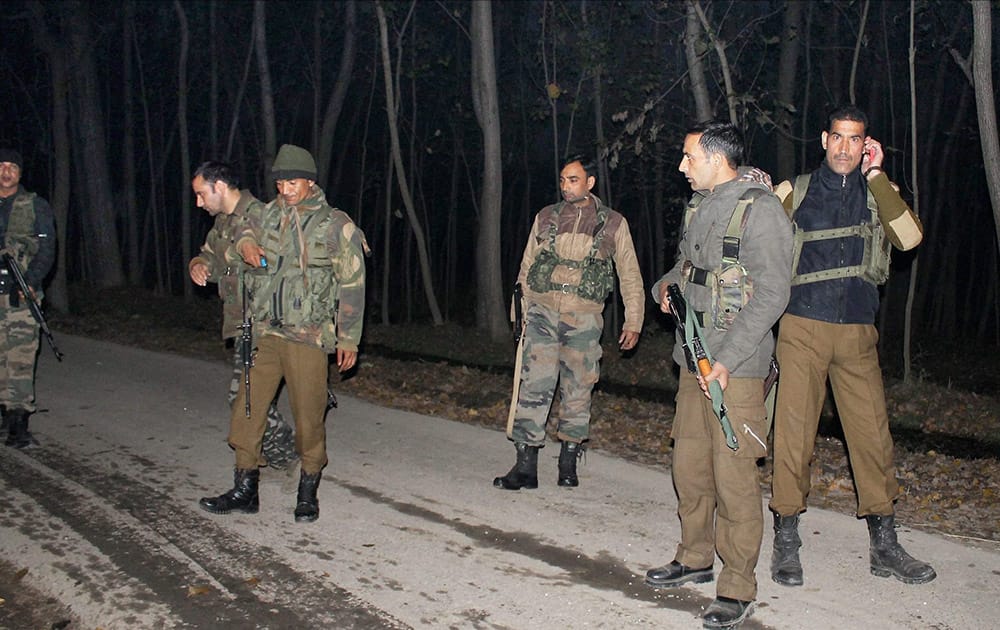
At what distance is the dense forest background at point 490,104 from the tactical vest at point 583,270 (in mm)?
2364

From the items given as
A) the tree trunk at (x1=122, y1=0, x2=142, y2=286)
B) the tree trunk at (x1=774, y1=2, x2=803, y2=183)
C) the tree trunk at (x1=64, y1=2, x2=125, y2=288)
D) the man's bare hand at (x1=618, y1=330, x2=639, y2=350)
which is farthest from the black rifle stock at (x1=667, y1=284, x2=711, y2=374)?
the tree trunk at (x1=122, y1=0, x2=142, y2=286)

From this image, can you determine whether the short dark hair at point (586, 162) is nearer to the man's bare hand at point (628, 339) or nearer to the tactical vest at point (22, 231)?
the man's bare hand at point (628, 339)

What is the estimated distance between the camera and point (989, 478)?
7535 mm

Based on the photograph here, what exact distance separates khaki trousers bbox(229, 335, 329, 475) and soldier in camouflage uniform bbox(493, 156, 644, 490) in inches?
57.1

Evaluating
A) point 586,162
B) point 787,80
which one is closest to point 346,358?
point 586,162

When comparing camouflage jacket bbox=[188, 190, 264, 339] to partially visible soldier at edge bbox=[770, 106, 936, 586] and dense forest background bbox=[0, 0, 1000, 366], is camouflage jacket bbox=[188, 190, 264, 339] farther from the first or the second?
dense forest background bbox=[0, 0, 1000, 366]

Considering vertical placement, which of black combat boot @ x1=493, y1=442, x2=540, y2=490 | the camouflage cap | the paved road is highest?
the camouflage cap

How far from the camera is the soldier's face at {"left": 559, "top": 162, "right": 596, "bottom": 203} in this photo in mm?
→ 6531

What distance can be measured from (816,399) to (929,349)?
69.6 feet

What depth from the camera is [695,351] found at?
179 inches

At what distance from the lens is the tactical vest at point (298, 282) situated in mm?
5945

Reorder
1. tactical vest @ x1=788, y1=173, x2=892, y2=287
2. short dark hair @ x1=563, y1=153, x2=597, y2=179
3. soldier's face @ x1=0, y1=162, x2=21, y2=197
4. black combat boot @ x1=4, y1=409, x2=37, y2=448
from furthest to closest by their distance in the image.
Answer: black combat boot @ x1=4, y1=409, x2=37, y2=448 → soldier's face @ x1=0, y1=162, x2=21, y2=197 → short dark hair @ x1=563, y1=153, x2=597, y2=179 → tactical vest @ x1=788, y1=173, x2=892, y2=287

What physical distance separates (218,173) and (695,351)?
11.7 ft

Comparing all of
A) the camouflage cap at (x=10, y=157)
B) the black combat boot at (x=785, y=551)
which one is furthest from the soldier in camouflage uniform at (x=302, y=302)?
the camouflage cap at (x=10, y=157)
